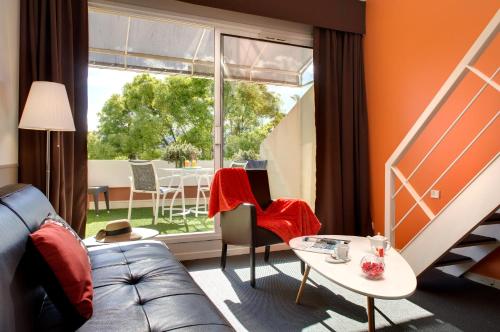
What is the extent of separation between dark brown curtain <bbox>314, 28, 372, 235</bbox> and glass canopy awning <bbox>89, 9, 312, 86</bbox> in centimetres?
31

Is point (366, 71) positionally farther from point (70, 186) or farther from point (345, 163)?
point (70, 186)

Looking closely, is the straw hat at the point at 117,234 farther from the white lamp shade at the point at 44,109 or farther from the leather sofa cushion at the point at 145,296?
the white lamp shade at the point at 44,109

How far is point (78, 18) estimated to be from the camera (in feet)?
9.22

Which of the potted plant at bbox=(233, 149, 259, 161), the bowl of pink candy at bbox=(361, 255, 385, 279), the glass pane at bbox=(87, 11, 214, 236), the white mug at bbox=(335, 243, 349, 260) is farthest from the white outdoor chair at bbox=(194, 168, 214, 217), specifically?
the bowl of pink candy at bbox=(361, 255, 385, 279)

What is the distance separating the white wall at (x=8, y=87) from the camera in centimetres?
219

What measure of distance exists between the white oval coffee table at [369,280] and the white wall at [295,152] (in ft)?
6.08

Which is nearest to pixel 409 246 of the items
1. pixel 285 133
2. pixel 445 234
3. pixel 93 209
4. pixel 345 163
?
pixel 445 234

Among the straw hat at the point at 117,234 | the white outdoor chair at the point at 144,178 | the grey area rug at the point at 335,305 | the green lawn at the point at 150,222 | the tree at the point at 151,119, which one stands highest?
the tree at the point at 151,119

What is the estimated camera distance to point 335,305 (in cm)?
225

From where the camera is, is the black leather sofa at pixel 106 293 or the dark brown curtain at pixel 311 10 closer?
the black leather sofa at pixel 106 293

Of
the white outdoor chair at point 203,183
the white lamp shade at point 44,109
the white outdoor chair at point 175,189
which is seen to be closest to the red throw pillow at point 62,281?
the white lamp shade at point 44,109

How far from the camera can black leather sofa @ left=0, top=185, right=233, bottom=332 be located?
1004 millimetres

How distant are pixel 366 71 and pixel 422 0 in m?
0.92

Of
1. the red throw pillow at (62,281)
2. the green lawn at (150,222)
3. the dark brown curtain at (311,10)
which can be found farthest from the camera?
the green lawn at (150,222)
